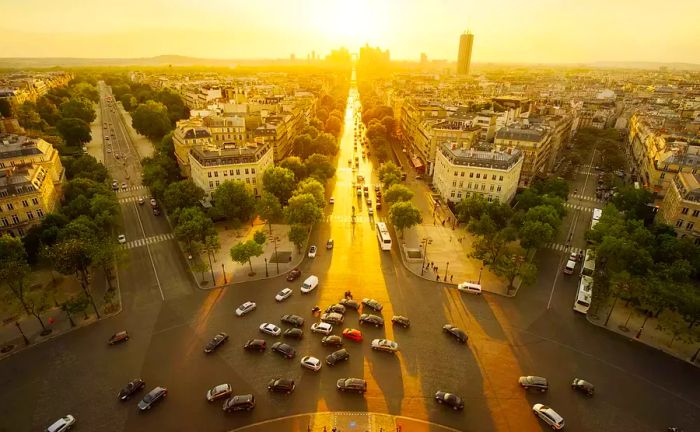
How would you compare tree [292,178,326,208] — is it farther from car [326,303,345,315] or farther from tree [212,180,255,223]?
car [326,303,345,315]

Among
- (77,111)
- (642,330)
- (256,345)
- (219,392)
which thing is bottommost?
(642,330)

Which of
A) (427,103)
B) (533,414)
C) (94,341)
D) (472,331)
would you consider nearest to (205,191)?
(94,341)

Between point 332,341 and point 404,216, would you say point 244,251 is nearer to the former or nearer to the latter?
Answer: point 332,341

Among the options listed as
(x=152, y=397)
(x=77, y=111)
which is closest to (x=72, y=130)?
(x=77, y=111)

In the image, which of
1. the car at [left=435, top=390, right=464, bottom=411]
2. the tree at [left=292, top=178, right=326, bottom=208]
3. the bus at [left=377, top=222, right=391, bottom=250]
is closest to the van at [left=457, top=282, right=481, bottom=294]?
the bus at [left=377, top=222, right=391, bottom=250]

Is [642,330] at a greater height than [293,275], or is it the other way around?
[293,275]

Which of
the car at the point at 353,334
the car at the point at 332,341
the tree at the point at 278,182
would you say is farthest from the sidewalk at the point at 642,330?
the tree at the point at 278,182
